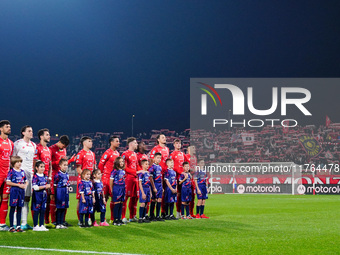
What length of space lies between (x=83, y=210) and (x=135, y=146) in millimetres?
2388

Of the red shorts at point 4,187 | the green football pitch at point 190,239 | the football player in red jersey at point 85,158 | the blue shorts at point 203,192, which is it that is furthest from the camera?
the blue shorts at point 203,192

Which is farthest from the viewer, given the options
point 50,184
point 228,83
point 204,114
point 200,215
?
point 204,114

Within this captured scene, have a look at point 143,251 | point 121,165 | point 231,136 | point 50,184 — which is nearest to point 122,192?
point 121,165

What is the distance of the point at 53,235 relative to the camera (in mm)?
9016

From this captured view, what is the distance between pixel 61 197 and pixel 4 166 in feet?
4.62

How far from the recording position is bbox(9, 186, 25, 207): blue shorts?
9516 millimetres

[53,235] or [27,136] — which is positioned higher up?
[27,136]

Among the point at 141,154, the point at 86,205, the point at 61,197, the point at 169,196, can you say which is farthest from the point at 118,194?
the point at 141,154

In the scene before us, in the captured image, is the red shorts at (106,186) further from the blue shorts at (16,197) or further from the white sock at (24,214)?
the blue shorts at (16,197)

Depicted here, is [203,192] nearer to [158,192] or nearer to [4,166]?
[158,192]

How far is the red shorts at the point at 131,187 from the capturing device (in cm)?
1218

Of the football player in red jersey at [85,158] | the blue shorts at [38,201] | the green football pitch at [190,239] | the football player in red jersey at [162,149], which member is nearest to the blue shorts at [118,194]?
the green football pitch at [190,239]

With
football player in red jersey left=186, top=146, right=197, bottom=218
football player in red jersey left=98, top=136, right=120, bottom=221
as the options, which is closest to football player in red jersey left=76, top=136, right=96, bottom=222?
football player in red jersey left=98, top=136, right=120, bottom=221

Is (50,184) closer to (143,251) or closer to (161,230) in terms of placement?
(161,230)
